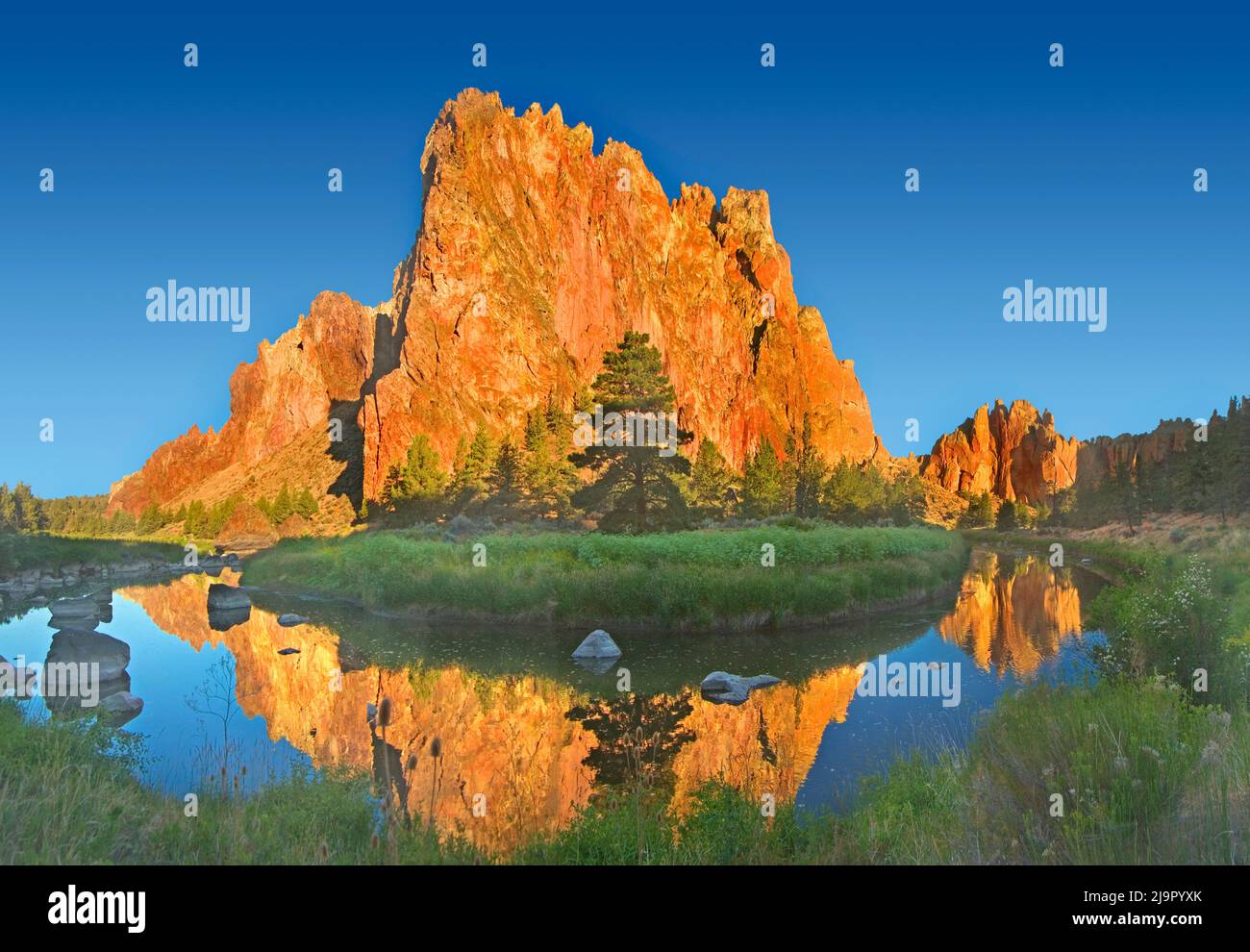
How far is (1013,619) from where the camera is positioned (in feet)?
102

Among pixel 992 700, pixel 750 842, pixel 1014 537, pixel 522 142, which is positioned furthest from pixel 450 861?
pixel 522 142

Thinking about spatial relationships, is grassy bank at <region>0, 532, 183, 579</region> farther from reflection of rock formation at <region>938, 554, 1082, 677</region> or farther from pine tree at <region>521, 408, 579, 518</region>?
reflection of rock formation at <region>938, 554, 1082, 677</region>

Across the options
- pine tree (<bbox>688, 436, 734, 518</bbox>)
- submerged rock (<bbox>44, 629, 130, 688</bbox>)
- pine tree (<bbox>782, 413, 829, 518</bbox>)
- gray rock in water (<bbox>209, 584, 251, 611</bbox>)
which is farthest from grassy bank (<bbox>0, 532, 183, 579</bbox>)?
pine tree (<bbox>782, 413, 829, 518</bbox>)

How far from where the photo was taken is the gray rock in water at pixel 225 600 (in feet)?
113

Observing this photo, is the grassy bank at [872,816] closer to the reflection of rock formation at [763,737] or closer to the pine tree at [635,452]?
the reflection of rock formation at [763,737]

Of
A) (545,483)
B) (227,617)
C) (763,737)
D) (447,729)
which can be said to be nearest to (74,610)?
(227,617)

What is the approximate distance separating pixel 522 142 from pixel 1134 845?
545 ft

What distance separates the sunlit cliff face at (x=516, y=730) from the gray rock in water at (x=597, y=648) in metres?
2.29

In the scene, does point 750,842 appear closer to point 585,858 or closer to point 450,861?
point 585,858

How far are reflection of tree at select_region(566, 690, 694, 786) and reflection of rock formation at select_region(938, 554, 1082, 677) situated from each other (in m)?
10.3

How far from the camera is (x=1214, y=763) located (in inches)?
272

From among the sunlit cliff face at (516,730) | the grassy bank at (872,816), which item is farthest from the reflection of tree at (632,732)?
the grassy bank at (872,816)

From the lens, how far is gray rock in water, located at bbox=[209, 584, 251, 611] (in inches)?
1359

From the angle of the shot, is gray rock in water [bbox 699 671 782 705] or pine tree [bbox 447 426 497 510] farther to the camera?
pine tree [bbox 447 426 497 510]
